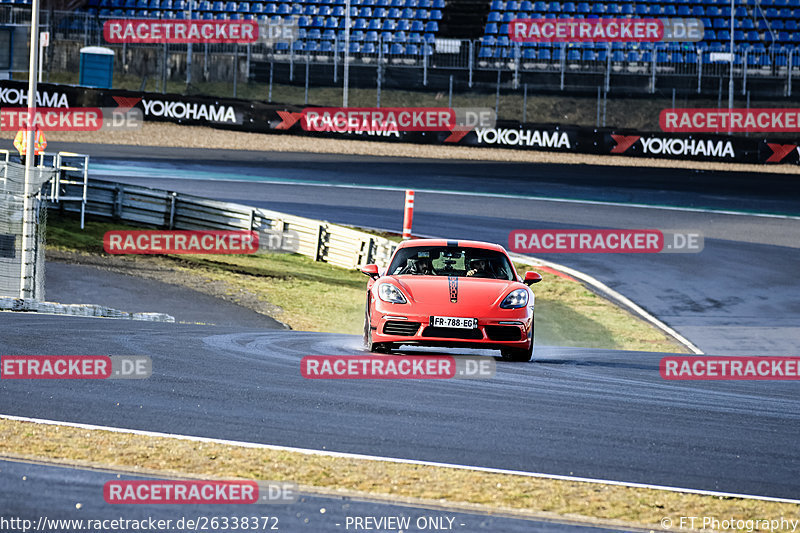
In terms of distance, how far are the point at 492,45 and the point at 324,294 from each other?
22.9 meters


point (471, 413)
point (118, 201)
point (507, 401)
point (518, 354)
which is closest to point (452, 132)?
point (118, 201)

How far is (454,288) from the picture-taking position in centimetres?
1141

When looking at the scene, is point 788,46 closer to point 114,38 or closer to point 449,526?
point 114,38

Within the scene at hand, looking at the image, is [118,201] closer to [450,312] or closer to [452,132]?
[452,132]

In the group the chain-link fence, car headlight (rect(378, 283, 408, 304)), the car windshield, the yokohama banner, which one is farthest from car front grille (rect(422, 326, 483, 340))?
the yokohama banner

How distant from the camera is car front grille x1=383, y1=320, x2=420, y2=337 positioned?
36.3 ft

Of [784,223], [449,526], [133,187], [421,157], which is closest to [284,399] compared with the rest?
[449,526]

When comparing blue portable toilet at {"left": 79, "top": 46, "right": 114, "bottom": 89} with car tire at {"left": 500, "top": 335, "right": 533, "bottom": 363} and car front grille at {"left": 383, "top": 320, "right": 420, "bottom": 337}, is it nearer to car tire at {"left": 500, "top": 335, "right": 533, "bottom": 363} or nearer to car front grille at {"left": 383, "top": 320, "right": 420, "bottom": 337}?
car tire at {"left": 500, "top": 335, "right": 533, "bottom": 363}

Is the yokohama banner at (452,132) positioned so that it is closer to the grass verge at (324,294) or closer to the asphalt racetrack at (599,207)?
the asphalt racetrack at (599,207)

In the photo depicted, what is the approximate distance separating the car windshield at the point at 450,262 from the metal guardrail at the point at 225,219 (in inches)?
463

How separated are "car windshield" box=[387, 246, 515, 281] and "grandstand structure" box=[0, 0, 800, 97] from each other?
1137 inches

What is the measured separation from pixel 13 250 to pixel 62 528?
1270cm

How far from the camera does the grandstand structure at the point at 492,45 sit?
136 ft

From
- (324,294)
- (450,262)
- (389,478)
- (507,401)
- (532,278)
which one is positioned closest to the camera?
(389,478)
